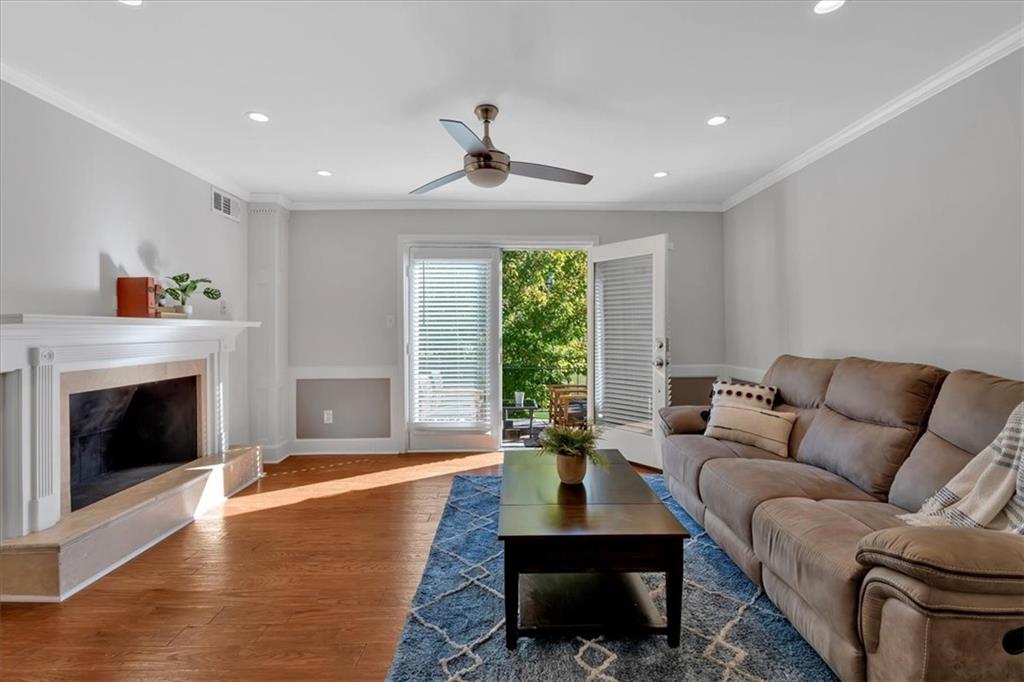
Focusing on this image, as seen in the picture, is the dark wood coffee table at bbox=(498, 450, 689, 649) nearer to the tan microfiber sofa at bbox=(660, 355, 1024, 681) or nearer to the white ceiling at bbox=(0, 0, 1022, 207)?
the tan microfiber sofa at bbox=(660, 355, 1024, 681)

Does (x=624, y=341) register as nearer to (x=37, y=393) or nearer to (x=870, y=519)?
(x=870, y=519)

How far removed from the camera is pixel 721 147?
11.0 feet

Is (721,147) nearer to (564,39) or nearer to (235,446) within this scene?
(564,39)

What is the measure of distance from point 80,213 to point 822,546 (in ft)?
12.9

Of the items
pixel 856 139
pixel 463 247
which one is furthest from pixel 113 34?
pixel 856 139

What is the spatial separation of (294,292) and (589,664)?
4195mm

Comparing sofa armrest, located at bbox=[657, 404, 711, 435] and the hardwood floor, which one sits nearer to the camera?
the hardwood floor

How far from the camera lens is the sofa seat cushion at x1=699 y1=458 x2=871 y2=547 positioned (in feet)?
7.00

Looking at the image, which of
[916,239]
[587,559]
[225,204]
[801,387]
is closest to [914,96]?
[916,239]

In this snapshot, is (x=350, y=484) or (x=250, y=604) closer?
(x=250, y=604)

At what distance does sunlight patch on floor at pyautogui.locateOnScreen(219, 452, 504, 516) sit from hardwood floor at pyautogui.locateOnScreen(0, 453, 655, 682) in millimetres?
34

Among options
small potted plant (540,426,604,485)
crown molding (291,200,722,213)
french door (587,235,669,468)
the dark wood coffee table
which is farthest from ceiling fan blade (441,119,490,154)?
crown molding (291,200,722,213)

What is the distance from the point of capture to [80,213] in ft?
8.79

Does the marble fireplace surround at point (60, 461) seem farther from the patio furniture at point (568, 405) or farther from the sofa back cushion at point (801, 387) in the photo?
the sofa back cushion at point (801, 387)
